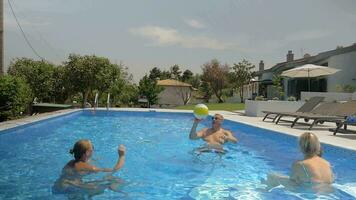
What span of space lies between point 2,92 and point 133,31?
44.9 ft

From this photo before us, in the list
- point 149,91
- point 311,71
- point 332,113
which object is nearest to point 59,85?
point 311,71

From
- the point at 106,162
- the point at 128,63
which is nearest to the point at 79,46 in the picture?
the point at 128,63

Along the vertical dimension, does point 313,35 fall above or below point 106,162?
above

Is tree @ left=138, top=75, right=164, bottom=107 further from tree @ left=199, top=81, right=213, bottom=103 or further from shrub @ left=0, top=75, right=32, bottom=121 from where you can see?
shrub @ left=0, top=75, right=32, bottom=121

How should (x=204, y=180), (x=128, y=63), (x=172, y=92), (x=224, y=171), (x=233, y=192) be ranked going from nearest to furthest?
1. (x=233, y=192)
2. (x=204, y=180)
3. (x=224, y=171)
4. (x=128, y=63)
5. (x=172, y=92)

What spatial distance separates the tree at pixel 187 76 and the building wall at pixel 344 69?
122 ft

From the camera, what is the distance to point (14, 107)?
1488cm

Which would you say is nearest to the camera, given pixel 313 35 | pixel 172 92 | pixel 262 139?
pixel 262 139

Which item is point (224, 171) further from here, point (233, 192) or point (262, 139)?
point (262, 139)

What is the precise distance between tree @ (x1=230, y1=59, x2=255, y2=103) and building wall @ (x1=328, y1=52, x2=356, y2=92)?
1946 centimetres

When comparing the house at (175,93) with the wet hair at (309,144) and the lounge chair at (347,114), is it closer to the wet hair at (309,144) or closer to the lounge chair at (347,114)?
the lounge chair at (347,114)

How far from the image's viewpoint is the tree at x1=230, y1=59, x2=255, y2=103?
4706cm

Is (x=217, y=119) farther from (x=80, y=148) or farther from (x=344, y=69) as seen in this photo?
(x=344, y=69)

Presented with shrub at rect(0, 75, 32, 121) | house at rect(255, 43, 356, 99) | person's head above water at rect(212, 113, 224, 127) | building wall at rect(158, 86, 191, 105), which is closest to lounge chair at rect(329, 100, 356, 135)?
person's head above water at rect(212, 113, 224, 127)
